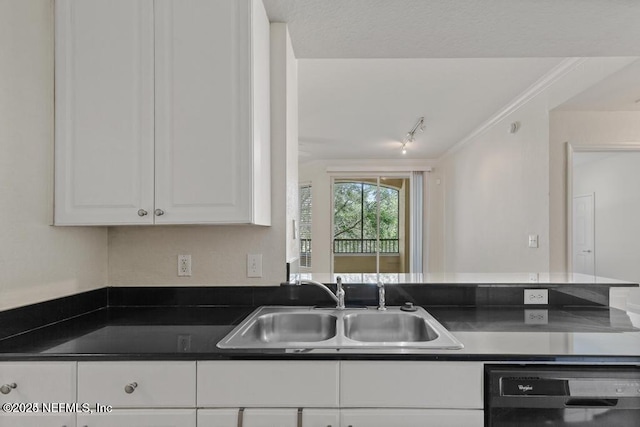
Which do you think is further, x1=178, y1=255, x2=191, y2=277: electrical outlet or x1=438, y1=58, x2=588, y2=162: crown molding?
x1=438, y1=58, x2=588, y2=162: crown molding

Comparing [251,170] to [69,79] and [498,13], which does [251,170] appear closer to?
[69,79]

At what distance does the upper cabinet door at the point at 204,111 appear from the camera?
4.74 feet

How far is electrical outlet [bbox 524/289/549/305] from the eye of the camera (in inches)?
71.1

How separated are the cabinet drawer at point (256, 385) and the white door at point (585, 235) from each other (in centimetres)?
619

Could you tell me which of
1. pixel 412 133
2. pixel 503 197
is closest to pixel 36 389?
pixel 503 197

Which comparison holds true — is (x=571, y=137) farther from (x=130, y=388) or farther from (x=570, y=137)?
(x=130, y=388)

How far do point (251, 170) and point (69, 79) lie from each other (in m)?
0.87

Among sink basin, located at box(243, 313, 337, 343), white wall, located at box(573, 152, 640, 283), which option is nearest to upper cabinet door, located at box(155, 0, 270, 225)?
sink basin, located at box(243, 313, 337, 343)

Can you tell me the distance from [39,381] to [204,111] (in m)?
1.15

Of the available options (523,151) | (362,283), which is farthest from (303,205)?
(362,283)

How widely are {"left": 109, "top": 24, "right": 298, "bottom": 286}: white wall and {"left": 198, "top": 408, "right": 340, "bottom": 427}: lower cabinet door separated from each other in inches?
27.6

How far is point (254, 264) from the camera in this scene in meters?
1.79

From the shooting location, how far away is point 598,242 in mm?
5598

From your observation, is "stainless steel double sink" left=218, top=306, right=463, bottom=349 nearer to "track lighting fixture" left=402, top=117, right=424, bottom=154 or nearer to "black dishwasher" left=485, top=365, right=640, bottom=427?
"black dishwasher" left=485, top=365, right=640, bottom=427
